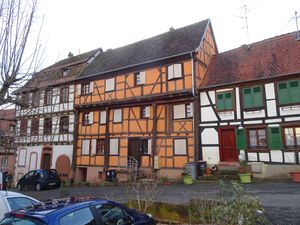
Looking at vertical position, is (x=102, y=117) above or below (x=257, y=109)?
above

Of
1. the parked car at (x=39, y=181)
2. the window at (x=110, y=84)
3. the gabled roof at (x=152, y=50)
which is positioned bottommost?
the parked car at (x=39, y=181)

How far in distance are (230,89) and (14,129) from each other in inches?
508

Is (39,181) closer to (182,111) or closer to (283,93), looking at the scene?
(182,111)

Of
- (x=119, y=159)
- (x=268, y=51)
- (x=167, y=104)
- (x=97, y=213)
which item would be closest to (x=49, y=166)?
(x=119, y=159)

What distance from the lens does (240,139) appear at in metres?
16.7

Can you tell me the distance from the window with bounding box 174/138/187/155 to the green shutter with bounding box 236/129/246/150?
3.26m

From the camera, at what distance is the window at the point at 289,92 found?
15344 mm

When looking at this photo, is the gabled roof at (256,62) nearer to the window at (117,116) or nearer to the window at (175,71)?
the window at (175,71)

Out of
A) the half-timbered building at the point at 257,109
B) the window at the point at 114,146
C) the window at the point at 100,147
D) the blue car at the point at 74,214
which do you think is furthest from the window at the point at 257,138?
the blue car at the point at 74,214

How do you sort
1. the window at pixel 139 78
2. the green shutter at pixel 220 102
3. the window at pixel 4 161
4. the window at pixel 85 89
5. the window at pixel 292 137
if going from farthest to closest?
1. the window at pixel 4 161
2. the window at pixel 85 89
3. the window at pixel 139 78
4. the green shutter at pixel 220 102
5. the window at pixel 292 137

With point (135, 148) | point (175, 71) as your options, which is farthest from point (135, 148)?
point (175, 71)

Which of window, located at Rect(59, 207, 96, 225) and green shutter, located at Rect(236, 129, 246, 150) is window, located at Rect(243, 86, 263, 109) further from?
window, located at Rect(59, 207, 96, 225)

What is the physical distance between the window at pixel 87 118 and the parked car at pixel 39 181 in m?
4.88

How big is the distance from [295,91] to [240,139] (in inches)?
157
